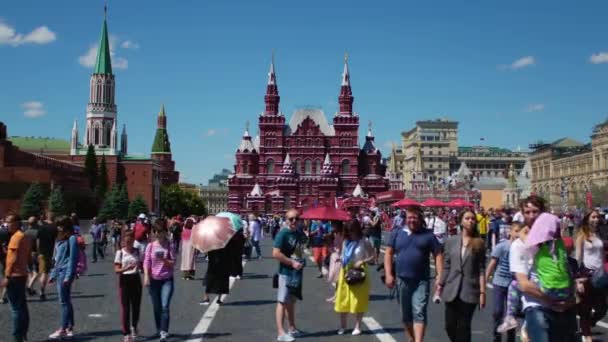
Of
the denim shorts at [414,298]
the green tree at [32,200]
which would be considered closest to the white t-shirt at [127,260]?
the denim shorts at [414,298]

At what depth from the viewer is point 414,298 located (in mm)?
8750

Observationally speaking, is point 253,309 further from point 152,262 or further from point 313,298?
point 152,262

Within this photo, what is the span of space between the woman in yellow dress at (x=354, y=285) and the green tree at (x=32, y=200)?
5683 centimetres

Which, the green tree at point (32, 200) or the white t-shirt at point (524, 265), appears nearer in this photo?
the white t-shirt at point (524, 265)

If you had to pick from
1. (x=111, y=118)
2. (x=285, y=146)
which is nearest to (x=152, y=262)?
(x=285, y=146)

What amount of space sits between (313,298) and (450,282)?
7.18 metres

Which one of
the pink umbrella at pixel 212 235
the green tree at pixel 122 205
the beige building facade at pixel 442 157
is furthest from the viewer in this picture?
the beige building facade at pixel 442 157

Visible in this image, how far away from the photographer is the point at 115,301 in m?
14.6

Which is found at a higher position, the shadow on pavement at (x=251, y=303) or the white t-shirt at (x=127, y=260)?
the white t-shirt at (x=127, y=260)

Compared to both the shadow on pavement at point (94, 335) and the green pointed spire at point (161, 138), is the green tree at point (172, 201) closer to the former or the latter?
the green pointed spire at point (161, 138)

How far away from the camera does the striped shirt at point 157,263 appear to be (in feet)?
33.6

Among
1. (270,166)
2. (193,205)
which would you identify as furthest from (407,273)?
(193,205)

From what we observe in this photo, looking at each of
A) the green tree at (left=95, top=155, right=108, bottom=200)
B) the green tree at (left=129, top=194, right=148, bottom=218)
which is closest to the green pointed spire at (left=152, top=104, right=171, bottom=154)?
the green tree at (left=95, top=155, right=108, bottom=200)

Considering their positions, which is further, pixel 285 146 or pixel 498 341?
pixel 285 146
